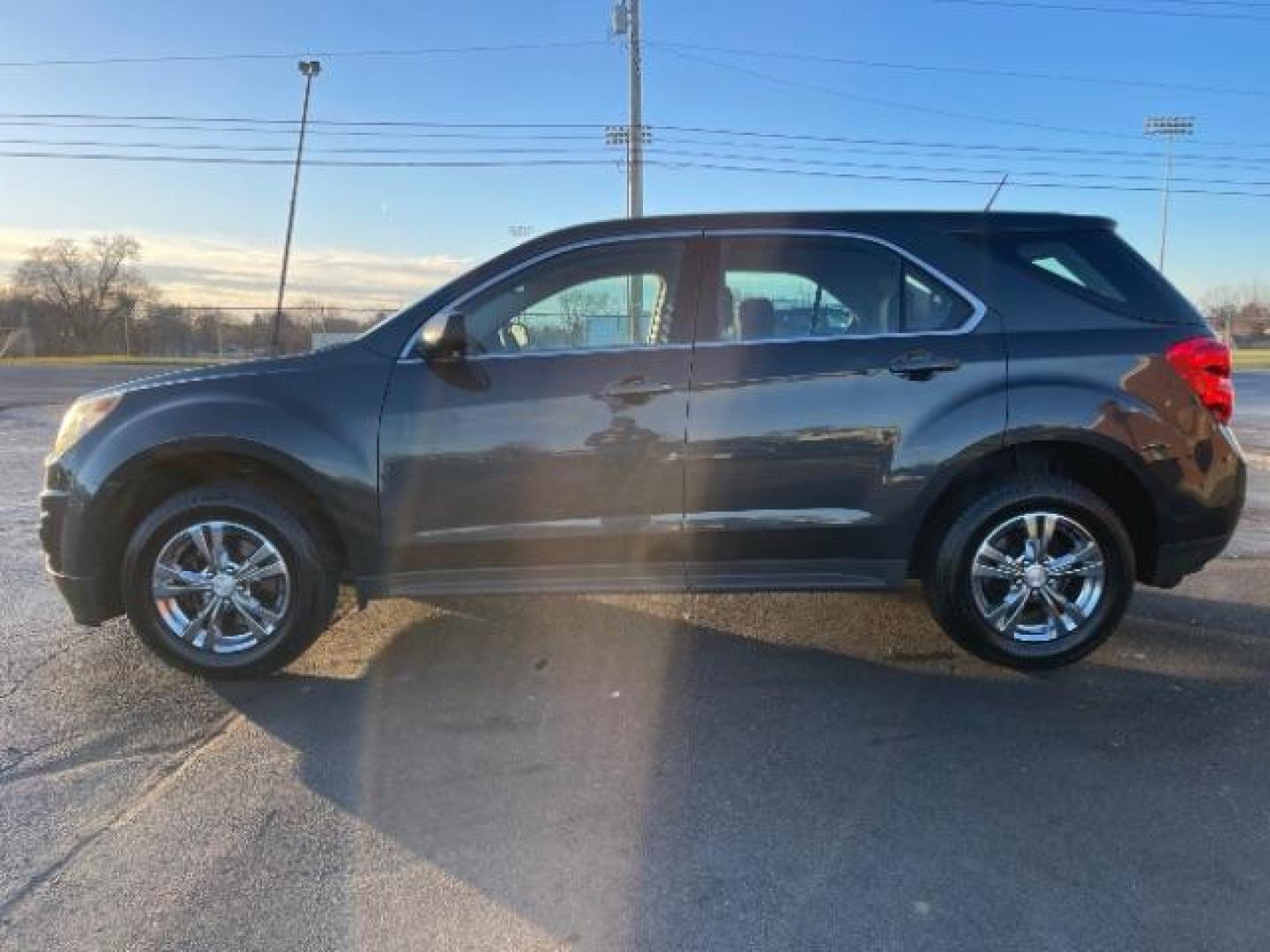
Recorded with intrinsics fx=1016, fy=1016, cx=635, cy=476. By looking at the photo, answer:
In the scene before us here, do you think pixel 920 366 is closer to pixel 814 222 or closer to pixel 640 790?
pixel 814 222

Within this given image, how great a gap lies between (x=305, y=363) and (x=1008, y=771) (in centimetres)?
315

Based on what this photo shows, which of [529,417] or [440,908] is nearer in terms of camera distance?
[440,908]

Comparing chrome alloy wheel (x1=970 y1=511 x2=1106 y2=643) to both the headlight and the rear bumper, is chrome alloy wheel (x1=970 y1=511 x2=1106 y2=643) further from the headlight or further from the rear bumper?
the headlight

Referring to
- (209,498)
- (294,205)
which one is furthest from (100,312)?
(209,498)

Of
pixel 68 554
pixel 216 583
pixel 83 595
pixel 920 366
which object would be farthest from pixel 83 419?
pixel 920 366

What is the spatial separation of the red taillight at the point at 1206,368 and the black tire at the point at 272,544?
3687mm

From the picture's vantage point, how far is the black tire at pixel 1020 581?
14.2 ft

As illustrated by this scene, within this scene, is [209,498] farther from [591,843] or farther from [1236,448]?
[1236,448]

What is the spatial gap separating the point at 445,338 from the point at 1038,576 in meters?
2.71

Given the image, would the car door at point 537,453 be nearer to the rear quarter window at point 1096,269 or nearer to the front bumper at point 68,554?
the front bumper at point 68,554

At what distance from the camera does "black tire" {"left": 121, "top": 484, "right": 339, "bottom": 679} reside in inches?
167

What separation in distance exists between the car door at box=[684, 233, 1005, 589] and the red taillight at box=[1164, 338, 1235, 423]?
76 centimetres

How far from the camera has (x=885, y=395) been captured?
4211mm

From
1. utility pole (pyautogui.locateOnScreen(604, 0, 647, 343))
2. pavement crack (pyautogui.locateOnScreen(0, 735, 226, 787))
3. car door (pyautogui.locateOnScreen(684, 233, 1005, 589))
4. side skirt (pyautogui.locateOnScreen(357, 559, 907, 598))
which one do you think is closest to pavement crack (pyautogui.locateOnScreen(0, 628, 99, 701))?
pavement crack (pyautogui.locateOnScreen(0, 735, 226, 787))
